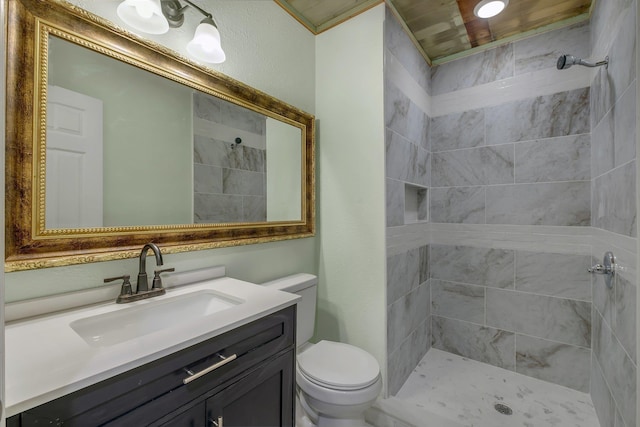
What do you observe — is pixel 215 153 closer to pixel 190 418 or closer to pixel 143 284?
pixel 143 284

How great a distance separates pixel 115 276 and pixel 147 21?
0.97 m

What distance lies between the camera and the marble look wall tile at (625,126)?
1141 millimetres

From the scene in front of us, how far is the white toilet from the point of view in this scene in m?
1.30

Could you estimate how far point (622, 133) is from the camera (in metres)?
1.27

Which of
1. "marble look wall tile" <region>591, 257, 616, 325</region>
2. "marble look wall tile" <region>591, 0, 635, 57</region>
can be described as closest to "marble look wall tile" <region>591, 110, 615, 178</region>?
"marble look wall tile" <region>591, 0, 635, 57</region>

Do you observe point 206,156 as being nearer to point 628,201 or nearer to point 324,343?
point 324,343

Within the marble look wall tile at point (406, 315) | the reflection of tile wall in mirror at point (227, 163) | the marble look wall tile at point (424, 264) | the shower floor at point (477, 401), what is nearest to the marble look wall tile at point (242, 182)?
the reflection of tile wall in mirror at point (227, 163)

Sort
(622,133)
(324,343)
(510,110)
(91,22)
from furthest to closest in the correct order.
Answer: (510,110), (324,343), (622,133), (91,22)

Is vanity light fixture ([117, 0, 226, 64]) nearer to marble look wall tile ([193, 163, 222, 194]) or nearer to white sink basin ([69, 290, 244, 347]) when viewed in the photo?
marble look wall tile ([193, 163, 222, 194])

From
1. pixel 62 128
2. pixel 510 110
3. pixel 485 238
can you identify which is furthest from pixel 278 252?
pixel 510 110

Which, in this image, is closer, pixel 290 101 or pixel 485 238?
pixel 290 101

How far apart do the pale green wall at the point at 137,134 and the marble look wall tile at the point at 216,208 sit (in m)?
0.04

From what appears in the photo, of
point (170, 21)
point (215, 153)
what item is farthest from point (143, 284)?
point (170, 21)

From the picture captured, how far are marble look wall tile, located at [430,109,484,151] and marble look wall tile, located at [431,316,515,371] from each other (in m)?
1.41
